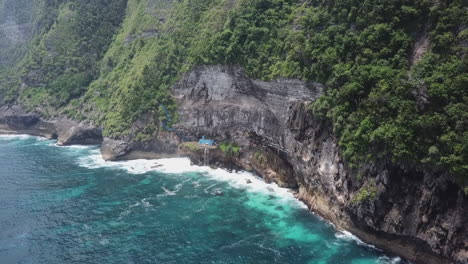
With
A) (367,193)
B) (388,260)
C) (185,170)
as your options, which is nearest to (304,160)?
(367,193)

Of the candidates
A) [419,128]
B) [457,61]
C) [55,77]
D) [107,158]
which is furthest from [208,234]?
[55,77]

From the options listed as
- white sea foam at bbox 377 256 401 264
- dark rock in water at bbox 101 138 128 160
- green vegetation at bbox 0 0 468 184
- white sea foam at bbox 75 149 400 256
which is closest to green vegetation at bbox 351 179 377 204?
green vegetation at bbox 0 0 468 184

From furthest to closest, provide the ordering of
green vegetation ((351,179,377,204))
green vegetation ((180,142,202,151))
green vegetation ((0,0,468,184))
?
green vegetation ((180,142,202,151)) → green vegetation ((351,179,377,204)) → green vegetation ((0,0,468,184))

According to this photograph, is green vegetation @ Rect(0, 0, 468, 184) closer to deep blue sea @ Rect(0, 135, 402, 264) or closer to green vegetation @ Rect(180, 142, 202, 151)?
green vegetation @ Rect(180, 142, 202, 151)

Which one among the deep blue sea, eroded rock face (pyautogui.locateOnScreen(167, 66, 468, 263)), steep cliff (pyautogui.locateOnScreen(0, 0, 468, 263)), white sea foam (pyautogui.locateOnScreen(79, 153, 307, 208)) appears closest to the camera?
eroded rock face (pyautogui.locateOnScreen(167, 66, 468, 263))

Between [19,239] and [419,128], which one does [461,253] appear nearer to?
[419,128]

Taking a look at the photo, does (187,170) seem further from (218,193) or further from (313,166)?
(313,166)

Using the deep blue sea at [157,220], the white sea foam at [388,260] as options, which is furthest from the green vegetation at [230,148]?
the white sea foam at [388,260]
